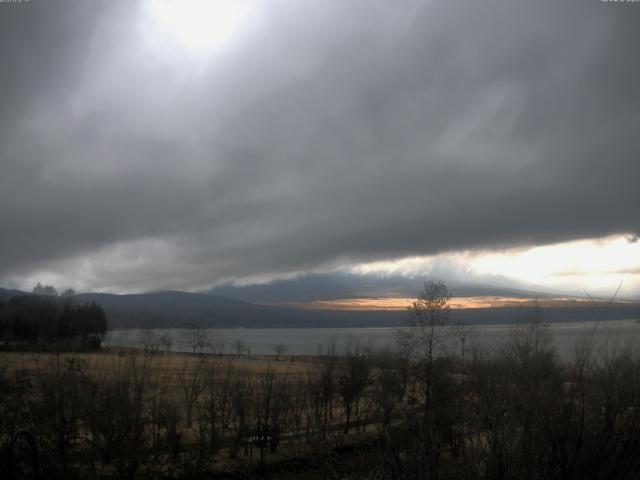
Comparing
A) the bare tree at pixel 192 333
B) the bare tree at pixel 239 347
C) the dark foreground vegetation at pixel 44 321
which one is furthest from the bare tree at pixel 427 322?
the bare tree at pixel 192 333

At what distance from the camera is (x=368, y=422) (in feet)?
132

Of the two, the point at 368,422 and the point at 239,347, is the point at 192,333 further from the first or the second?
the point at 368,422

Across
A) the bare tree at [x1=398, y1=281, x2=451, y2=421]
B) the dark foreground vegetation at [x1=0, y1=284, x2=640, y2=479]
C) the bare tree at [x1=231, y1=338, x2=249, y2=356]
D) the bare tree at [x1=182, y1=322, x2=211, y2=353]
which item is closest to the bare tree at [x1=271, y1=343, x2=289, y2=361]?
the bare tree at [x1=231, y1=338, x2=249, y2=356]

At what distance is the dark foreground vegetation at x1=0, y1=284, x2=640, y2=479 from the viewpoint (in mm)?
7254

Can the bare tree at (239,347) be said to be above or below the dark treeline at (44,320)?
below

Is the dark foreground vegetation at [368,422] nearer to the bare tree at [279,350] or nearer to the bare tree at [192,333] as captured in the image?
the bare tree at [279,350]

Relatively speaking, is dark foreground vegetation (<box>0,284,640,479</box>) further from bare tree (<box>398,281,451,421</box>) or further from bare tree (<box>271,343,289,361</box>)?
bare tree (<box>271,343,289,361</box>)

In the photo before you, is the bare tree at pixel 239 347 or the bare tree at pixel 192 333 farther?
the bare tree at pixel 192 333

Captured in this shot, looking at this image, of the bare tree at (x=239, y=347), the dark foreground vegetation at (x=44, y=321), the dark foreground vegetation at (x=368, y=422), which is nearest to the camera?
the dark foreground vegetation at (x=368, y=422)

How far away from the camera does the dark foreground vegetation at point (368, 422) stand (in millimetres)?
7254

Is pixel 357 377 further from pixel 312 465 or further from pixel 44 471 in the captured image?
pixel 44 471

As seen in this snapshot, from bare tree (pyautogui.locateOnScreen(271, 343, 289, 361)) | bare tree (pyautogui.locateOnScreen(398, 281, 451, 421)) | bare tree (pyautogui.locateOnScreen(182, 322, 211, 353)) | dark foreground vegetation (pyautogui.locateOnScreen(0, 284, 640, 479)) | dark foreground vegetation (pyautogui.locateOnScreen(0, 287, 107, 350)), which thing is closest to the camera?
dark foreground vegetation (pyautogui.locateOnScreen(0, 284, 640, 479))

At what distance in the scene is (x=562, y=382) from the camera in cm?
969

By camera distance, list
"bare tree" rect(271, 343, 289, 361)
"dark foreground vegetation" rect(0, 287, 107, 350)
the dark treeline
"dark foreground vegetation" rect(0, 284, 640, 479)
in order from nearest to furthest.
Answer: "dark foreground vegetation" rect(0, 284, 640, 479) → "dark foreground vegetation" rect(0, 287, 107, 350) → the dark treeline → "bare tree" rect(271, 343, 289, 361)
